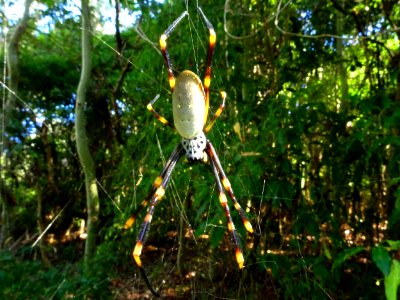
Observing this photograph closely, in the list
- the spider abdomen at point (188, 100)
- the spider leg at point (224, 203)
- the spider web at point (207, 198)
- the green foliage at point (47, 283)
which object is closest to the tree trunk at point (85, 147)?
the green foliage at point (47, 283)

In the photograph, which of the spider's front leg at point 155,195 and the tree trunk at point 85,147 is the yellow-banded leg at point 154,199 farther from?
the tree trunk at point 85,147

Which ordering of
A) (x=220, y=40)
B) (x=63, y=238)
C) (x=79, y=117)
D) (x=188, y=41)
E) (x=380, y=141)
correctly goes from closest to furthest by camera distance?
(x=380, y=141) → (x=188, y=41) → (x=220, y=40) → (x=79, y=117) → (x=63, y=238)

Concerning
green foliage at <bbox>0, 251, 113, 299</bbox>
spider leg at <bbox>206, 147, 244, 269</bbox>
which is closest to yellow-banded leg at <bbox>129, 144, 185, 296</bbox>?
spider leg at <bbox>206, 147, 244, 269</bbox>

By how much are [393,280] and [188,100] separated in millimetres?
972

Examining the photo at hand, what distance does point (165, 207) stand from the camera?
348 cm

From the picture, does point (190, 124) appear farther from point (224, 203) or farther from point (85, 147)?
point (85, 147)

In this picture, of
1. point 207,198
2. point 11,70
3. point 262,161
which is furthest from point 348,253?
point 11,70

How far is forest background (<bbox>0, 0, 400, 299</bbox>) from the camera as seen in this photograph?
7.48 feet

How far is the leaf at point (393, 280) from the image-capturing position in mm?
1169

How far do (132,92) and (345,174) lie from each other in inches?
79.3

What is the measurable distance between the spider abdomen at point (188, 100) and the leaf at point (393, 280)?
2.98 feet

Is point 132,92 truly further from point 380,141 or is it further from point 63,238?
point 63,238

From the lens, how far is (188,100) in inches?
60.8

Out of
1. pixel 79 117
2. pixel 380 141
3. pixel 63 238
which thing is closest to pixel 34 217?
pixel 63 238
